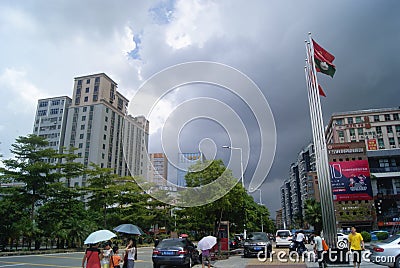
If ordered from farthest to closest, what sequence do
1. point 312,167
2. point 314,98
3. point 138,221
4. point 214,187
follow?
point 312,167 < point 138,221 < point 214,187 < point 314,98

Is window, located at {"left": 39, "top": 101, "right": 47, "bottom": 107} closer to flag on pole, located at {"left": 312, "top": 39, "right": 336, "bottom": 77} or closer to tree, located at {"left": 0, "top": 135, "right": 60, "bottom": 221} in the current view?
tree, located at {"left": 0, "top": 135, "right": 60, "bottom": 221}

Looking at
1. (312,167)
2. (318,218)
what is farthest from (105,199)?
(312,167)

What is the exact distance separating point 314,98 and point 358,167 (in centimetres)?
4736

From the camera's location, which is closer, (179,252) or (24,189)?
(179,252)

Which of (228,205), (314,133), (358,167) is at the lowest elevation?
(228,205)

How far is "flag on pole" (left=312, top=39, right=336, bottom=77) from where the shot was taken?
16.0m

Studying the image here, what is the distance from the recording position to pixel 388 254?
11266 millimetres

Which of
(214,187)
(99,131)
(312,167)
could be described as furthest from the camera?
(312,167)

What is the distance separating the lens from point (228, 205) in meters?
19.8

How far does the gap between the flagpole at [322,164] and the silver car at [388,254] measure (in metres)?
2.47

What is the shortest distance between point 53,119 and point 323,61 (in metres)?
75.9

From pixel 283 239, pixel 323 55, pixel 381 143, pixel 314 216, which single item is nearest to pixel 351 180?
pixel 314 216

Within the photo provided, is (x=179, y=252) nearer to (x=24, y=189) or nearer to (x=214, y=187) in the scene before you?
(x=214, y=187)

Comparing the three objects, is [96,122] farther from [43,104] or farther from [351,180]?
[351,180]
